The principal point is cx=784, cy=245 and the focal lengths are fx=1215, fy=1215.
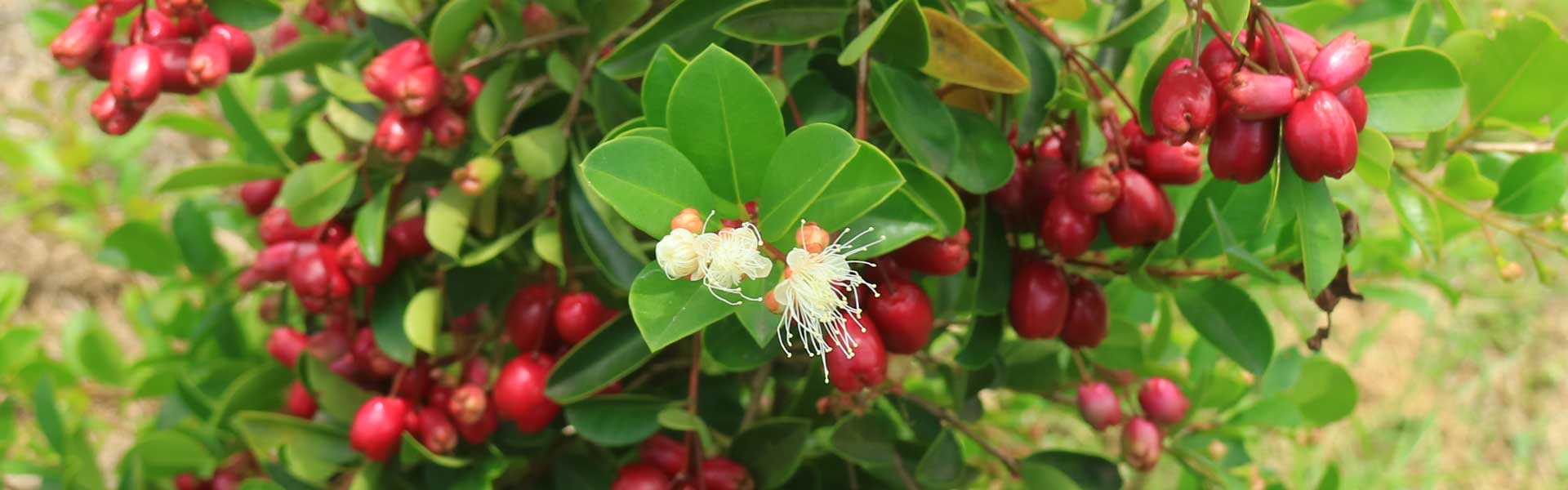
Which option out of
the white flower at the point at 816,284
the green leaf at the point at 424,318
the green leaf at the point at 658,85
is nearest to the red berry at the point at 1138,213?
the white flower at the point at 816,284

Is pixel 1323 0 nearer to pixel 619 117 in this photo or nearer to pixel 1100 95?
pixel 1100 95

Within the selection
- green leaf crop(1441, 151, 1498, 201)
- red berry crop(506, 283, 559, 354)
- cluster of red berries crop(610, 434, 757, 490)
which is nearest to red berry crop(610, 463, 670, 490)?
cluster of red berries crop(610, 434, 757, 490)

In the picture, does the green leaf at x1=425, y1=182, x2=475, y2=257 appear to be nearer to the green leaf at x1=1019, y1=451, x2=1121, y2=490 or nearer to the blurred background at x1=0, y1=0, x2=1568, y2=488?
the green leaf at x1=1019, y1=451, x2=1121, y2=490

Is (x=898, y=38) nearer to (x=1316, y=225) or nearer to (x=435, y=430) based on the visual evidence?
(x=1316, y=225)

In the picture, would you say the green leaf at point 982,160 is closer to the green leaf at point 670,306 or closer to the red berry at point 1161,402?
the green leaf at point 670,306

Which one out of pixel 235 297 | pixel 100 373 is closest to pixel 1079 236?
pixel 235 297

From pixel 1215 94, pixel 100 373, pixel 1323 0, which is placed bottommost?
pixel 100 373
